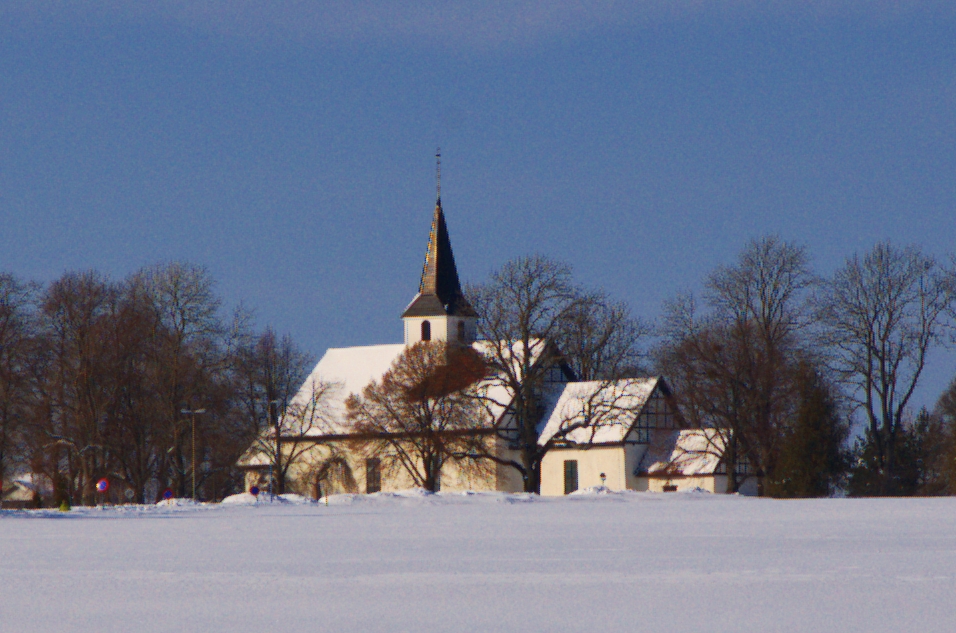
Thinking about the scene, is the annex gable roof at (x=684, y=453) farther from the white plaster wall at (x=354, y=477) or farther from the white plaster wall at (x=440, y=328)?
the white plaster wall at (x=440, y=328)

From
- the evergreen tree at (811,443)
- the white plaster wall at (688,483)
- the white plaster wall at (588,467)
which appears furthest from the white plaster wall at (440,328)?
the evergreen tree at (811,443)

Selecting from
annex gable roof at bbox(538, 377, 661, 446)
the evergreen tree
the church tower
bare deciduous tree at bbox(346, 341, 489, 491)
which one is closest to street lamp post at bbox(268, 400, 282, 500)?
bare deciduous tree at bbox(346, 341, 489, 491)

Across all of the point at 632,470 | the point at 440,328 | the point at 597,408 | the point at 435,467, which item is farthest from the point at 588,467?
the point at 440,328

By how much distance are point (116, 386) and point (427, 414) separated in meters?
14.5

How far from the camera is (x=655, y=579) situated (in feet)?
51.1

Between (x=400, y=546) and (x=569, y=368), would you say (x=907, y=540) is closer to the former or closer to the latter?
(x=400, y=546)

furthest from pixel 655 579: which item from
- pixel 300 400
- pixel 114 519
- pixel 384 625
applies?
pixel 300 400

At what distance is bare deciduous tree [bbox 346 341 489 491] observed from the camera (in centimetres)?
6675

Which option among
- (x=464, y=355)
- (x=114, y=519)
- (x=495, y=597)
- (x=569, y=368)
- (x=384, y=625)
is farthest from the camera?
(x=569, y=368)

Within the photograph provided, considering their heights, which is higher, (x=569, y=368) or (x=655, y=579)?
(x=569, y=368)

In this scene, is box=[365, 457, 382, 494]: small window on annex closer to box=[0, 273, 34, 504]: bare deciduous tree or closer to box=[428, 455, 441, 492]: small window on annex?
box=[428, 455, 441, 492]: small window on annex

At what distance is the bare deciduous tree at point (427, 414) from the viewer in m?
66.8

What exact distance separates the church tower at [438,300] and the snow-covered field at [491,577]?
51.9 m

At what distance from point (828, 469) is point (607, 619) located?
1956 inches
